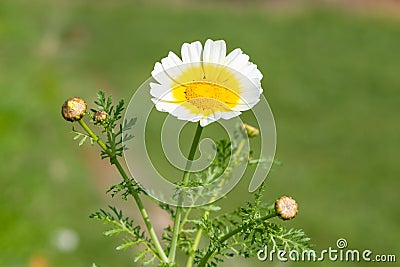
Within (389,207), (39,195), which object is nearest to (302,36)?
(389,207)

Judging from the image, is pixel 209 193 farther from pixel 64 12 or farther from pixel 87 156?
pixel 64 12

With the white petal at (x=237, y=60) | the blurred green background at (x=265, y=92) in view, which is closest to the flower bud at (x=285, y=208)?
the white petal at (x=237, y=60)

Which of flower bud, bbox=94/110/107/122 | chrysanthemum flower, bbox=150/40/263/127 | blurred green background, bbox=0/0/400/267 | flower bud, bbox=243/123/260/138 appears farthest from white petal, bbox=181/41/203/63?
blurred green background, bbox=0/0/400/267

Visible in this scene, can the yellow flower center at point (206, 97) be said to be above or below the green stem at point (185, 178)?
above

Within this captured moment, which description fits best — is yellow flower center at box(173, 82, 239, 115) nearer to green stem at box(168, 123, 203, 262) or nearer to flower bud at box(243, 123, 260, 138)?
green stem at box(168, 123, 203, 262)

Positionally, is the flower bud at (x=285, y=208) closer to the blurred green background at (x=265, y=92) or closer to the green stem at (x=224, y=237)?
the green stem at (x=224, y=237)

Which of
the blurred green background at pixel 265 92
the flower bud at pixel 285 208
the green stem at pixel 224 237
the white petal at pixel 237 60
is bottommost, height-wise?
the green stem at pixel 224 237

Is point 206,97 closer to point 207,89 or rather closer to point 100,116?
point 207,89
